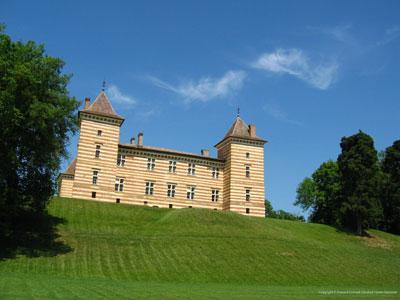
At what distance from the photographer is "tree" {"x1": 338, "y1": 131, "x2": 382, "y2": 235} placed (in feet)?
163

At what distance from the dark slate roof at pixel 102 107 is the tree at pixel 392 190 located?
3649cm

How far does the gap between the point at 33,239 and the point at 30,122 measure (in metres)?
9.20

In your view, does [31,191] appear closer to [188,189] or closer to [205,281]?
[205,281]

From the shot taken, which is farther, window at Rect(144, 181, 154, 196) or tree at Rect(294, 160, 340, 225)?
tree at Rect(294, 160, 340, 225)

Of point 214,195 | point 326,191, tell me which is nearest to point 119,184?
point 214,195

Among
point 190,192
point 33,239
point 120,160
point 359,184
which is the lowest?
point 33,239

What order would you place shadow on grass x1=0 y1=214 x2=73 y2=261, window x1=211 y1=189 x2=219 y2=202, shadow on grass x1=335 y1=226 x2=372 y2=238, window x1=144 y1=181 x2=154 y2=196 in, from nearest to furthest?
shadow on grass x1=0 y1=214 x2=73 y2=261 → shadow on grass x1=335 y1=226 x2=372 y2=238 → window x1=144 y1=181 x2=154 y2=196 → window x1=211 y1=189 x2=219 y2=202

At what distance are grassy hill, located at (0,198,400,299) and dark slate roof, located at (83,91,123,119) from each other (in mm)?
12371

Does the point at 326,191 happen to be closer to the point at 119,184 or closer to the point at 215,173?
the point at 215,173

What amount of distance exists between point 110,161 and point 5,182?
23394 mm

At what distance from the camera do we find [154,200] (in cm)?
5581

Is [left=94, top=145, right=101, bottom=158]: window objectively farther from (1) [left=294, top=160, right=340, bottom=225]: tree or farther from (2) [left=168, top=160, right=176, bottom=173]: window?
(1) [left=294, top=160, right=340, bottom=225]: tree

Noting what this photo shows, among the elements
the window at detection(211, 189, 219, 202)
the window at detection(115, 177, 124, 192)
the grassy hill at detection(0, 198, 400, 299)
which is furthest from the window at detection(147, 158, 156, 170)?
the grassy hill at detection(0, 198, 400, 299)

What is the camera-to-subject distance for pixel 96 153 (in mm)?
52344
